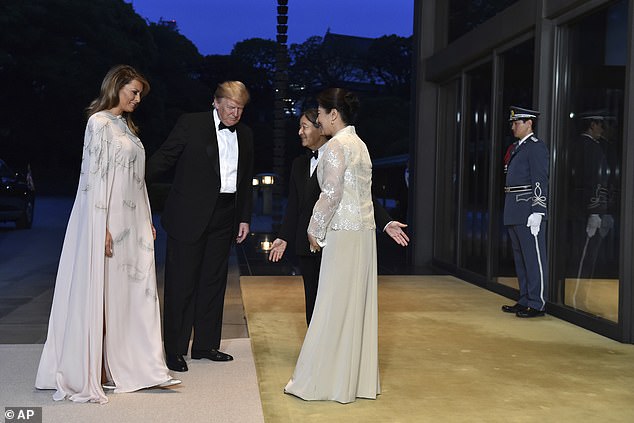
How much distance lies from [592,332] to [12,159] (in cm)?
3540

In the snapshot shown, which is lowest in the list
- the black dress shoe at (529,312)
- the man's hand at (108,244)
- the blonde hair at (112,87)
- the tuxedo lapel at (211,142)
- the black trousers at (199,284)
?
the black dress shoe at (529,312)

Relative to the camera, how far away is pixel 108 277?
427 centimetres

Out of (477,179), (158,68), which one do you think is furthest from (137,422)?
(158,68)

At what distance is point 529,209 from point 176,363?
343 cm

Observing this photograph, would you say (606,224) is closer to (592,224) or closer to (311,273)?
(592,224)

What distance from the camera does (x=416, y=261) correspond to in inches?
432

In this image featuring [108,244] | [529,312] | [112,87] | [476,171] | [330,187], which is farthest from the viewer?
[476,171]

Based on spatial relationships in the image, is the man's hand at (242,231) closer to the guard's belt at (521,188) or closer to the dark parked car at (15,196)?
the guard's belt at (521,188)

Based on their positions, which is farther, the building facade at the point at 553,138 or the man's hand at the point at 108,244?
the building facade at the point at 553,138

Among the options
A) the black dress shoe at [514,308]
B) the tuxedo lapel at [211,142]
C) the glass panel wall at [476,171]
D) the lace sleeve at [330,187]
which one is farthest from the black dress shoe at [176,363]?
the glass panel wall at [476,171]

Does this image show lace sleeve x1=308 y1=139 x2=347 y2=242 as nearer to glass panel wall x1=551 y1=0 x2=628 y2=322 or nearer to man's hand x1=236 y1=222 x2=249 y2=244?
man's hand x1=236 y1=222 x2=249 y2=244

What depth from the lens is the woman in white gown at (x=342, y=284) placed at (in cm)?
412

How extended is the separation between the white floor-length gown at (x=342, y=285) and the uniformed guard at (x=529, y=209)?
2.97m

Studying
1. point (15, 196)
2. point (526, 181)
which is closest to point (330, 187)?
point (526, 181)
